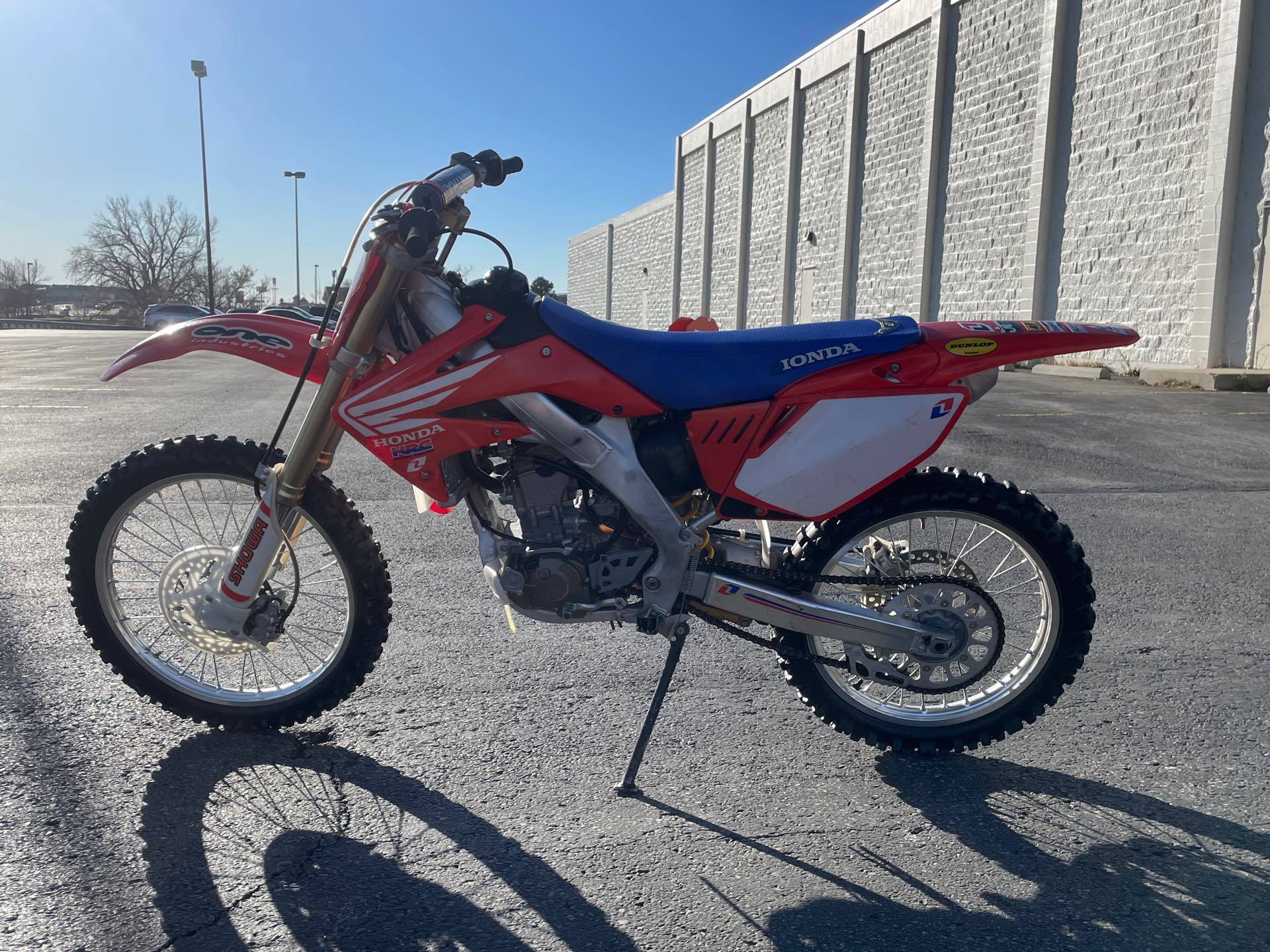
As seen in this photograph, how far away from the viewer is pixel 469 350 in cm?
292

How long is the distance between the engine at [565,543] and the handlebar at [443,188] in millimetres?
673

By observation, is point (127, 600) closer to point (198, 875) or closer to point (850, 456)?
point (198, 875)

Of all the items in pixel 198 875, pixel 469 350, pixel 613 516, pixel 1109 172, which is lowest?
pixel 198 875

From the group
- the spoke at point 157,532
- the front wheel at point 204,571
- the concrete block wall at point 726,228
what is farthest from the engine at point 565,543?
the concrete block wall at point 726,228

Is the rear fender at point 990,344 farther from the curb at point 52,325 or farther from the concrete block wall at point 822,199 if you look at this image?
the curb at point 52,325

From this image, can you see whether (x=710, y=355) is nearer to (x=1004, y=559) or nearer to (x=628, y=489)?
(x=628, y=489)

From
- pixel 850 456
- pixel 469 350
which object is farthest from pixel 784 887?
pixel 469 350

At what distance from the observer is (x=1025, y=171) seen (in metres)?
22.2

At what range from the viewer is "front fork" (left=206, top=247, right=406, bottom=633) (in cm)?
293

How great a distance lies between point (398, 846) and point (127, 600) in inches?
64.9

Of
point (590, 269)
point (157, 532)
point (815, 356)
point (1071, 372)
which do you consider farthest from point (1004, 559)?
point (590, 269)

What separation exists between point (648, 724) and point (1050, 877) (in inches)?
43.4

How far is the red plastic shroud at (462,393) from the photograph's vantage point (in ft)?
9.45

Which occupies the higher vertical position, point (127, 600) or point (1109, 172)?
point (1109, 172)
